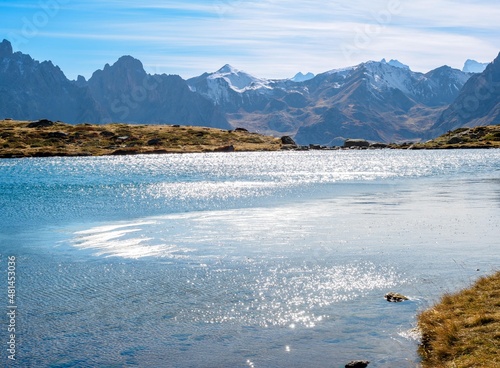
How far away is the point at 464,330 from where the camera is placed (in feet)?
66.5

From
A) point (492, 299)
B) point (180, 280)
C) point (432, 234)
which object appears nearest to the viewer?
point (492, 299)

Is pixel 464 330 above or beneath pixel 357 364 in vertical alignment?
above

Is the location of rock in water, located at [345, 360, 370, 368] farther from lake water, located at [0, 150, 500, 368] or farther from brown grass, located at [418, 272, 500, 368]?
brown grass, located at [418, 272, 500, 368]

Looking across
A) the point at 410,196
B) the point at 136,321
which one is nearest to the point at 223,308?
the point at 136,321

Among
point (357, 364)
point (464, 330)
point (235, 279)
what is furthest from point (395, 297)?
point (235, 279)

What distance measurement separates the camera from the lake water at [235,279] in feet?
68.9

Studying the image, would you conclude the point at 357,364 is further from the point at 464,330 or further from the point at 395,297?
the point at 395,297

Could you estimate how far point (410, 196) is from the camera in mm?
81062

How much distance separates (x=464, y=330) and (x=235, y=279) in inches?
564

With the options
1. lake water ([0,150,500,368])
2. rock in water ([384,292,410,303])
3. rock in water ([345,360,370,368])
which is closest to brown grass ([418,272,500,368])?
lake water ([0,150,500,368])

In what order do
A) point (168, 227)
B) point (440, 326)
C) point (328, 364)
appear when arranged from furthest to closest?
1. point (168, 227)
2. point (440, 326)
3. point (328, 364)

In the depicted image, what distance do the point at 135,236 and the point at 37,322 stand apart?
2299 centimetres

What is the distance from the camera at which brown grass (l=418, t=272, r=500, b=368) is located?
18.0 meters

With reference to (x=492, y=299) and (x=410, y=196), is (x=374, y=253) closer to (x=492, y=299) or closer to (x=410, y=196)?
(x=492, y=299)
